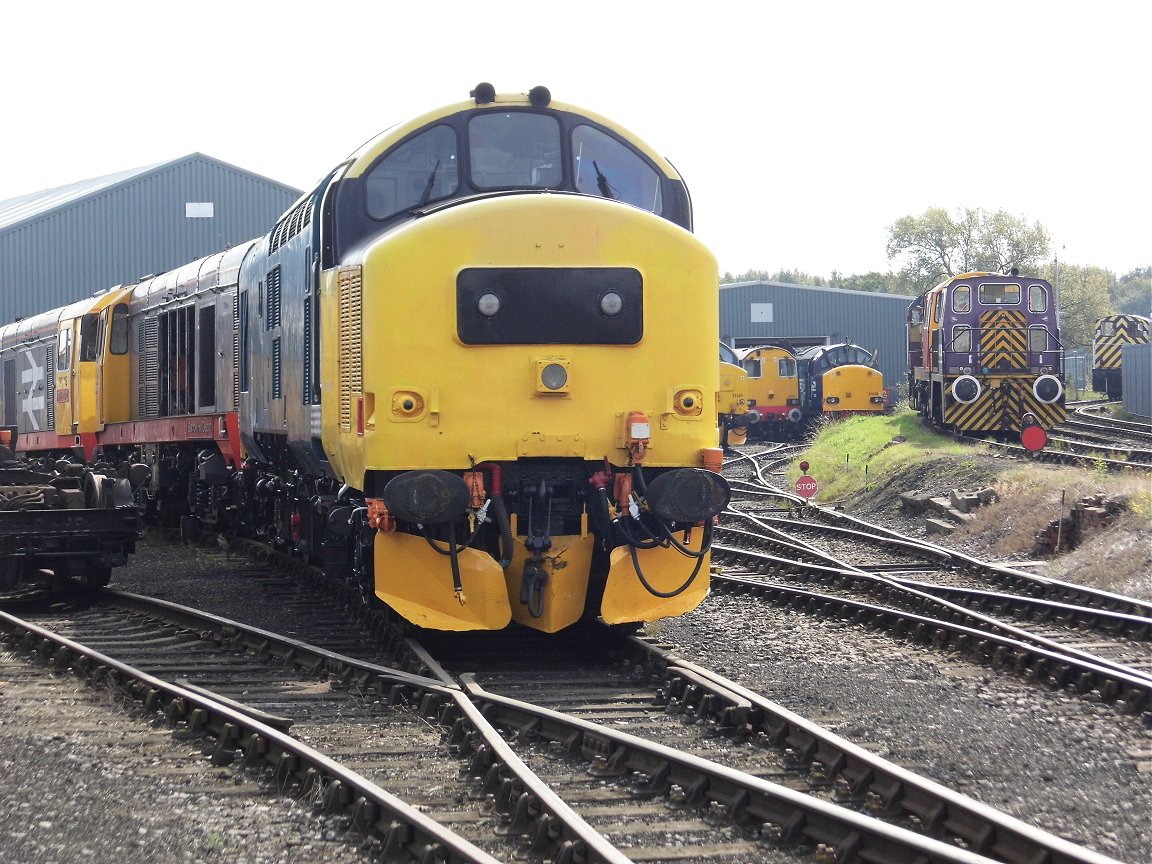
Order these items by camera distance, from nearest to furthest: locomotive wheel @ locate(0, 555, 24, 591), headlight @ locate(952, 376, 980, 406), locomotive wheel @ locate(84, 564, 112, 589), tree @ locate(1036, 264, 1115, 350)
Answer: locomotive wheel @ locate(0, 555, 24, 591)
locomotive wheel @ locate(84, 564, 112, 589)
headlight @ locate(952, 376, 980, 406)
tree @ locate(1036, 264, 1115, 350)

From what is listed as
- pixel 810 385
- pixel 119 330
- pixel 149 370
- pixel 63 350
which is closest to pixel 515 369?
Answer: pixel 149 370

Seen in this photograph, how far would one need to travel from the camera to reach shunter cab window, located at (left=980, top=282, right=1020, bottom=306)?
76.2ft

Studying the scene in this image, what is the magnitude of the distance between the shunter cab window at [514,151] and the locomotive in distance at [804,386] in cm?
2429

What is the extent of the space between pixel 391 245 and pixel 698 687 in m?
2.99

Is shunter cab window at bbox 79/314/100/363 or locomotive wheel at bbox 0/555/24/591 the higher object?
shunter cab window at bbox 79/314/100/363

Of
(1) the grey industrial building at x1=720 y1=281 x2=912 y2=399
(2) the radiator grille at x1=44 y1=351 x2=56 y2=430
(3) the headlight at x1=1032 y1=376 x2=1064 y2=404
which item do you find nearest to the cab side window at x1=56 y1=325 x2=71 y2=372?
(2) the radiator grille at x1=44 y1=351 x2=56 y2=430

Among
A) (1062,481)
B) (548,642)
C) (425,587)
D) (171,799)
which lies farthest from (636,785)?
(1062,481)

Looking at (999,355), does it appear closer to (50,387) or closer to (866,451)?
(866,451)

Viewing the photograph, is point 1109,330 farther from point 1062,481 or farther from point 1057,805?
point 1057,805

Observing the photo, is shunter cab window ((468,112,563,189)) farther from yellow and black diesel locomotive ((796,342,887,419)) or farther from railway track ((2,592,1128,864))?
yellow and black diesel locomotive ((796,342,887,419))

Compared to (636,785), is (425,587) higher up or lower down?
higher up

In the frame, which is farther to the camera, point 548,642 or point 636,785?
point 548,642

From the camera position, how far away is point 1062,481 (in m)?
16.1

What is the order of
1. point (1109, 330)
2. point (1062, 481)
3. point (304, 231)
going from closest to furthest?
point (304, 231) < point (1062, 481) < point (1109, 330)
